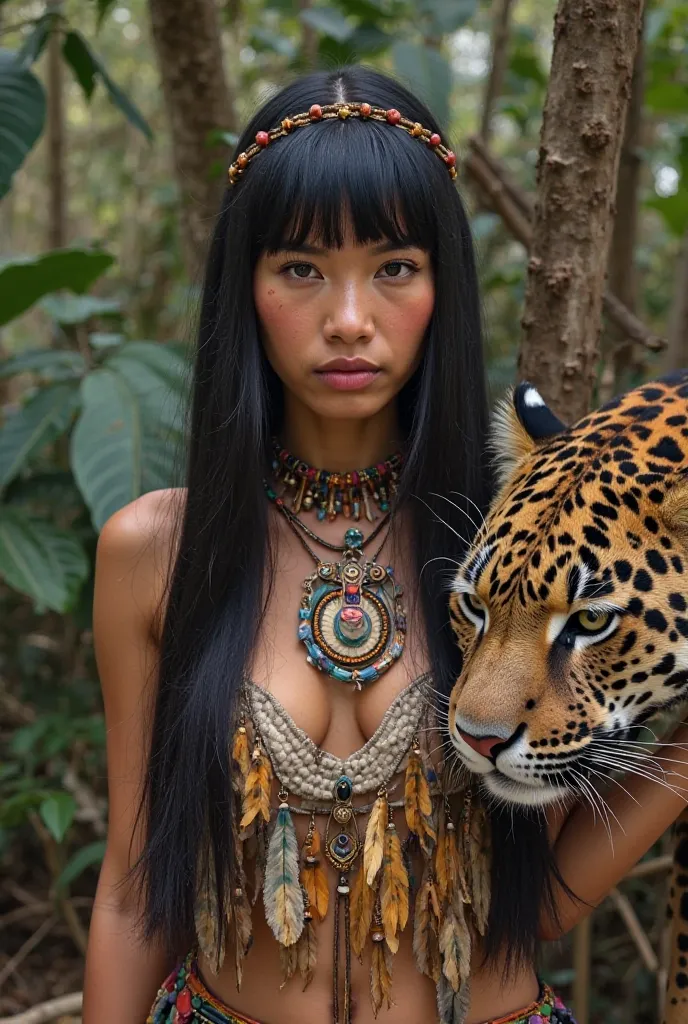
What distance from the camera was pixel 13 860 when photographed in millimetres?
3764

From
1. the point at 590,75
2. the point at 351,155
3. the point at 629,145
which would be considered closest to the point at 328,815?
the point at 351,155

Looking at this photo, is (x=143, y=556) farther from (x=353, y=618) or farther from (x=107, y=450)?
(x=107, y=450)

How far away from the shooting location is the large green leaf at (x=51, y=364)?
2963mm

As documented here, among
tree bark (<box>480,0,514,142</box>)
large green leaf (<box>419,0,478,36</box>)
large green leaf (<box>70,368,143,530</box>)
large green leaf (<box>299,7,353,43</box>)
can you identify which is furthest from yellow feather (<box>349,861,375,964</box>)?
tree bark (<box>480,0,514,142</box>)

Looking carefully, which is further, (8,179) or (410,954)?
(8,179)

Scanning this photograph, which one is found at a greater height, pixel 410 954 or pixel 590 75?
pixel 590 75

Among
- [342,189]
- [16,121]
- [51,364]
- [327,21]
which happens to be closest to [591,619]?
[342,189]

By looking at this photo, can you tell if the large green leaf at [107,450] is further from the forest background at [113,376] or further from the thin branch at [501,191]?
the thin branch at [501,191]

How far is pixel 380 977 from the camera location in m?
1.69

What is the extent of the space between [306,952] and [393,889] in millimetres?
178

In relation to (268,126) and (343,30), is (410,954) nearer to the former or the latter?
(268,126)

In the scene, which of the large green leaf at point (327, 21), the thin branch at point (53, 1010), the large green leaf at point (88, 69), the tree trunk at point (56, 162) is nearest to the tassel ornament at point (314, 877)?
the thin branch at point (53, 1010)

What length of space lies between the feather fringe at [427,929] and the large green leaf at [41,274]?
173 centimetres

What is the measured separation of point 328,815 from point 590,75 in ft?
4.71
